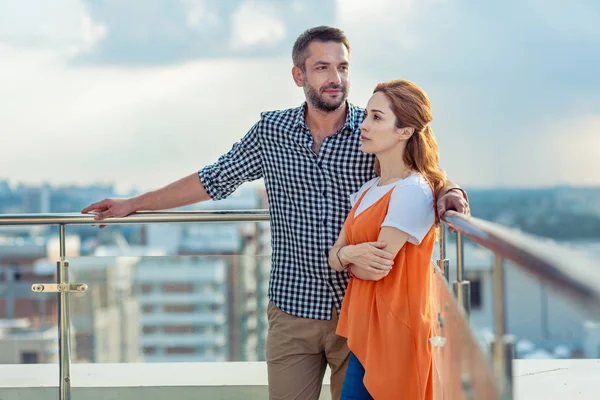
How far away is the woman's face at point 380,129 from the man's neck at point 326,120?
1.08 ft

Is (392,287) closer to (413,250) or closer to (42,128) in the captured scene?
(413,250)

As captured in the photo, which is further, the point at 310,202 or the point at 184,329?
the point at 184,329

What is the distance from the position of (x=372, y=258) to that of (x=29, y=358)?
74.0 inches

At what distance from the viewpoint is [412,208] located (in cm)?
200

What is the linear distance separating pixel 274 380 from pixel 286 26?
264ft

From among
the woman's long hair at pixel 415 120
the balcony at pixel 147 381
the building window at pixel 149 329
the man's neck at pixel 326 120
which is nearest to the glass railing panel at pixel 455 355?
the woman's long hair at pixel 415 120

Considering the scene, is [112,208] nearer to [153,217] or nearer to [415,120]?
[153,217]

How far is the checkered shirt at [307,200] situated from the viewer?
246 centimetres

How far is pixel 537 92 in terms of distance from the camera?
78250mm

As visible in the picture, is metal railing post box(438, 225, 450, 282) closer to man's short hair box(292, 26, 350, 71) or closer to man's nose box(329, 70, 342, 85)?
man's nose box(329, 70, 342, 85)

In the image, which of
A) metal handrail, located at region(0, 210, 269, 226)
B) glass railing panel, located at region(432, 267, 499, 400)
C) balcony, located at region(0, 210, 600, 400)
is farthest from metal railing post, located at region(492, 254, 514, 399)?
metal handrail, located at region(0, 210, 269, 226)

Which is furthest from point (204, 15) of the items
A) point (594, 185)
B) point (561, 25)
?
point (594, 185)

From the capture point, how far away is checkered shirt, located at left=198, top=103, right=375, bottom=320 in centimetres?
246

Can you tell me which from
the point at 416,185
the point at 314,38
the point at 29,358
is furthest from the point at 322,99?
the point at 29,358
